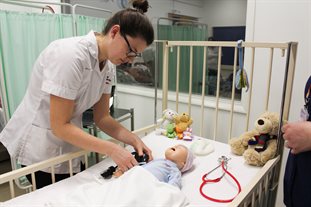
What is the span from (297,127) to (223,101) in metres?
1.14

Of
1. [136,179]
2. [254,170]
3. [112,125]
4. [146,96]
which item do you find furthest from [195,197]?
[146,96]

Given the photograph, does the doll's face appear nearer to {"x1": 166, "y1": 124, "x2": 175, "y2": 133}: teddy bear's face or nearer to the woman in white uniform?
the woman in white uniform

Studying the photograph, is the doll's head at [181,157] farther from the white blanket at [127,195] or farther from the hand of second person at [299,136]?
the hand of second person at [299,136]

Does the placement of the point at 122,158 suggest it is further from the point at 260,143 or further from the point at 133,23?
the point at 260,143

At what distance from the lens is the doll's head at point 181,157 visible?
49.5 inches

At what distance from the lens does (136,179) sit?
986 millimetres

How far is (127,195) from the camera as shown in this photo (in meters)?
0.91

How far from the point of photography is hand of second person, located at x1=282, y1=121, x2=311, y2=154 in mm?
953

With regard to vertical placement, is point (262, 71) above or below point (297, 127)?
above

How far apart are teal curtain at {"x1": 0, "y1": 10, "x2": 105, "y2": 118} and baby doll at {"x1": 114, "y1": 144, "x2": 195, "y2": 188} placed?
1254 mm

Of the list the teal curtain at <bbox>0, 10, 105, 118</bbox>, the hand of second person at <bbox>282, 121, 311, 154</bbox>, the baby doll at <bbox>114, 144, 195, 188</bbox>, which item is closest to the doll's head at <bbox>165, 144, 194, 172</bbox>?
the baby doll at <bbox>114, 144, 195, 188</bbox>

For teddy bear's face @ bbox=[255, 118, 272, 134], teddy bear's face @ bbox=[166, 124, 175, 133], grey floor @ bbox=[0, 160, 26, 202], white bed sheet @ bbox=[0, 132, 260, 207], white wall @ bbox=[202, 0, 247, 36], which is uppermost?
white wall @ bbox=[202, 0, 247, 36]

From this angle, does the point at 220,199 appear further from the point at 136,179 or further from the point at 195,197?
the point at 136,179

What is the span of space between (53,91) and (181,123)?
39.3 inches
